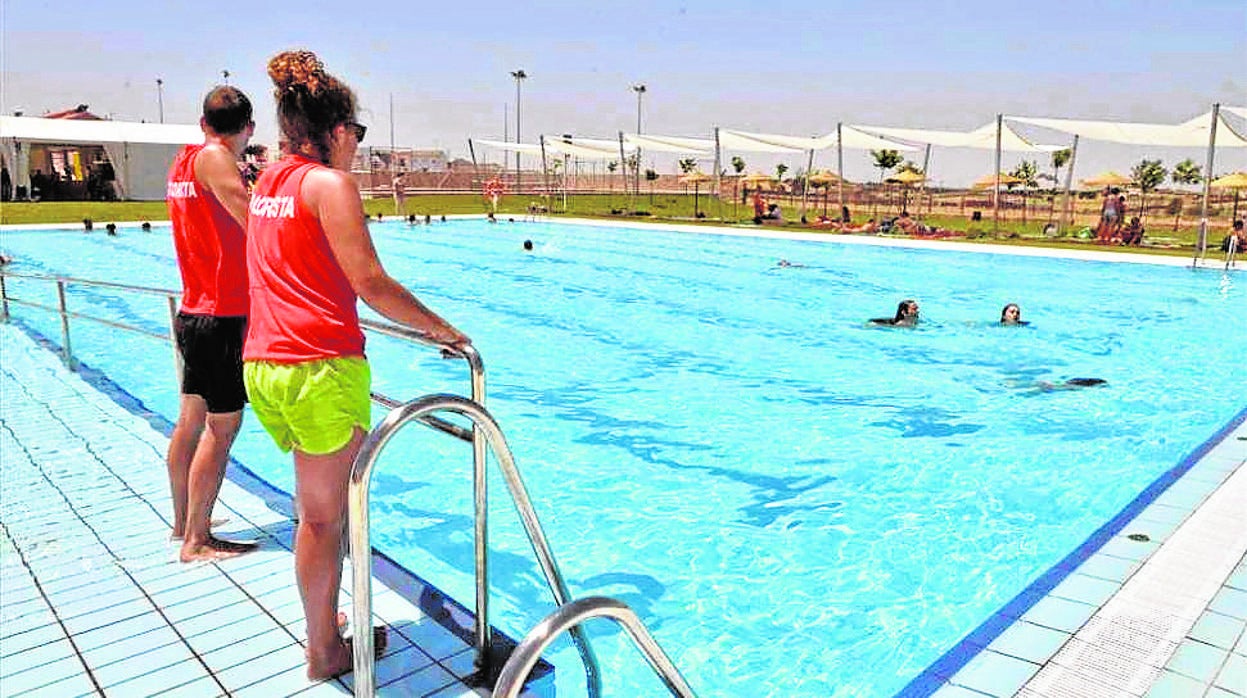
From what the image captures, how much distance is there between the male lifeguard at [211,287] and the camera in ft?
10.3

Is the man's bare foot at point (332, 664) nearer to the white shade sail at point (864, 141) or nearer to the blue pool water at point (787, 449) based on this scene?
the blue pool water at point (787, 449)

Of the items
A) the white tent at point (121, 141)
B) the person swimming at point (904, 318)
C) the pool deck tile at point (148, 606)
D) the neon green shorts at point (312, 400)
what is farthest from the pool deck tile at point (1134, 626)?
the white tent at point (121, 141)

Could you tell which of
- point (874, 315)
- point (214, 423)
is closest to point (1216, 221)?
point (874, 315)

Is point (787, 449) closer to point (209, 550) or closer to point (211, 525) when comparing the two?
point (211, 525)

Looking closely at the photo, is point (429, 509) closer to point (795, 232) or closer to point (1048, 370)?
point (1048, 370)

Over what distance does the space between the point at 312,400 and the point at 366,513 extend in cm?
47

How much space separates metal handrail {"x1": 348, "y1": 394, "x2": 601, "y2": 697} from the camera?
2031 millimetres

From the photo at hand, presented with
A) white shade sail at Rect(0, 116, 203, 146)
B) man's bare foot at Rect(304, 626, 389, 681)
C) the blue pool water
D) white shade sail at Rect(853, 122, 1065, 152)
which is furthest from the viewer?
white shade sail at Rect(0, 116, 203, 146)

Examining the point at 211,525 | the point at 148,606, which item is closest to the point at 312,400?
the point at 148,606

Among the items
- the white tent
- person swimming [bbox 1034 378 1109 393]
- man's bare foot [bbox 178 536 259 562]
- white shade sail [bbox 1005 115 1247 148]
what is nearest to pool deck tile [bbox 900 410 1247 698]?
man's bare foot [bbox 178 536 259 562]

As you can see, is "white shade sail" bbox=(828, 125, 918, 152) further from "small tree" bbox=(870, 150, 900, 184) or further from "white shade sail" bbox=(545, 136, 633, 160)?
"small tree" bbox=(870, 150, 900, 184)

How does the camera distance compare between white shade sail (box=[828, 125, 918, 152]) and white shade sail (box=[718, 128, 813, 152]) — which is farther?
white shade sail (box=[718, 128, 813, 152])

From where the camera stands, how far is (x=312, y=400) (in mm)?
2361

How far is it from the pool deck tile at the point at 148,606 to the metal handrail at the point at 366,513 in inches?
20.7
